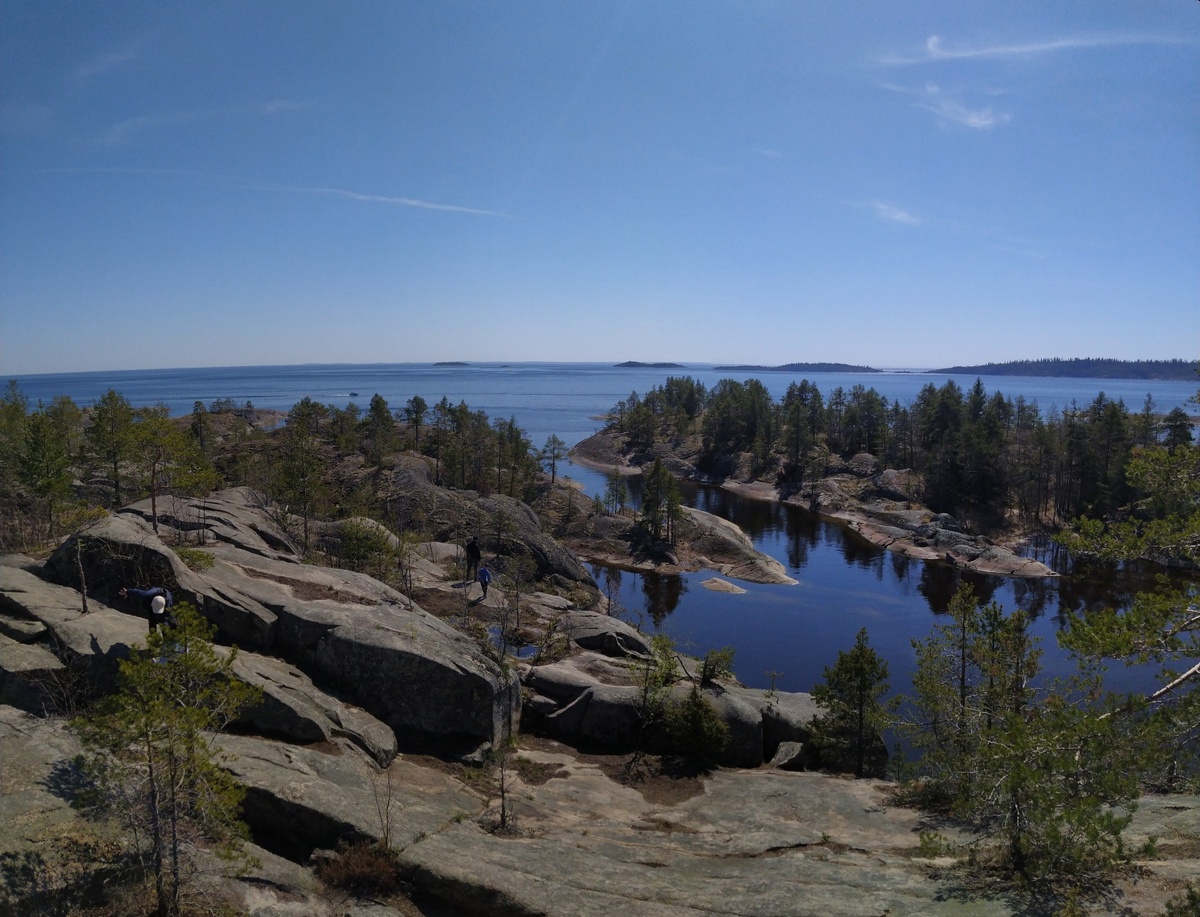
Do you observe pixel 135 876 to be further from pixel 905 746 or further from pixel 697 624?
pixel 697 624

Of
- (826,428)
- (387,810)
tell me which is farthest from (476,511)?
(826,428)

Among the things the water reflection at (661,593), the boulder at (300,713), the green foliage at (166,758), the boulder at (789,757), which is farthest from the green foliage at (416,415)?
the green foliage at (166,758)

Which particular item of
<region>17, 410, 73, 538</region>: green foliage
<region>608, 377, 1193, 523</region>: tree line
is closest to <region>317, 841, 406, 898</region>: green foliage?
<region>17, 410, 73, 538</region>: green foliage

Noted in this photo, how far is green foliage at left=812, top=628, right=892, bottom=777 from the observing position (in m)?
25.3

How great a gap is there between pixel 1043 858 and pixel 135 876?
16.2m

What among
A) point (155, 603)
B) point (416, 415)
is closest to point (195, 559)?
point (155, 603)

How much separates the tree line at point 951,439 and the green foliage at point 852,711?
45979 millimetres

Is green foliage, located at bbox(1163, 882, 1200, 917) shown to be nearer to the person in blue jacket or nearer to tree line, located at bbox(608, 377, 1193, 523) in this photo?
the person in blue jacket

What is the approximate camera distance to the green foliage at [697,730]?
77.2 feet

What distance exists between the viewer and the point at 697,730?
930 inches

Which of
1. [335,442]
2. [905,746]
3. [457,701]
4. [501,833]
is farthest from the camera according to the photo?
[335,442]

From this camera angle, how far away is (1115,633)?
1055 centimetres

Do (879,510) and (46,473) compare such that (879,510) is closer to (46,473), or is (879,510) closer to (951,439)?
(951,439)

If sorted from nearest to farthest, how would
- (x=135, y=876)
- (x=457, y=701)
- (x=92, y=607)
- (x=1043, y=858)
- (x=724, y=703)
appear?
1. (x=135, y=876)
2. (x=1043, y=858)
3. (x=92, y=607)
4. (x=457, y=701)
5. (x=724, y=703)
